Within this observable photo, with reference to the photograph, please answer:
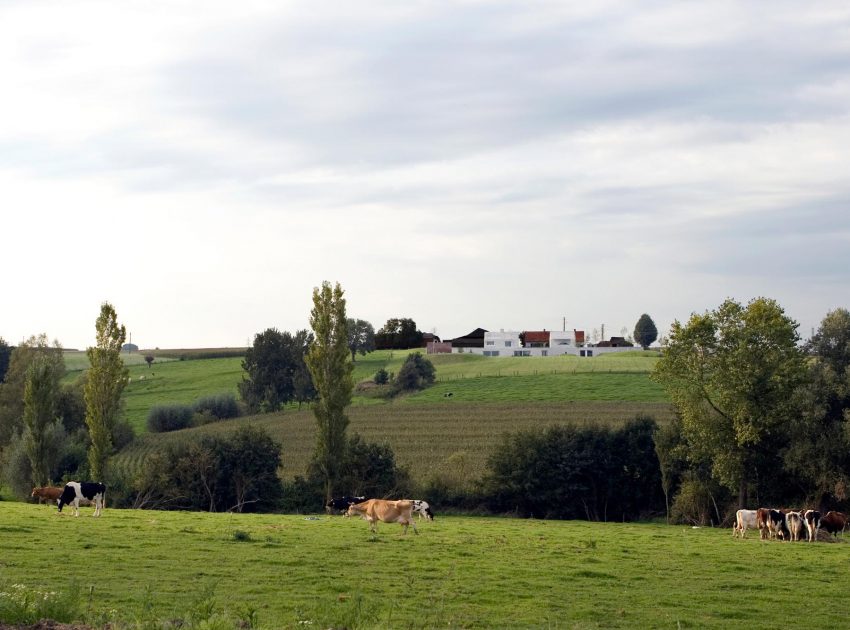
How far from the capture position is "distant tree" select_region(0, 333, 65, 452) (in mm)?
87194

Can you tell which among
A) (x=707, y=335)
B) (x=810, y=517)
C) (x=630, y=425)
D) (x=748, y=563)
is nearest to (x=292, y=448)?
(x=630, y=425)

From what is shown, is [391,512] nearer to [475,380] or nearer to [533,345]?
[475,380]

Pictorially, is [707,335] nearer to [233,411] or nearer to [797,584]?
[797,584]

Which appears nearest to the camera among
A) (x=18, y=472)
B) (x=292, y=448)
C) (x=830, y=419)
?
(x=830, y=419)

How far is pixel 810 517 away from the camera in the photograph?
1284 inches

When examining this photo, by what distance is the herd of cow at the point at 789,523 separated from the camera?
32.7 meters

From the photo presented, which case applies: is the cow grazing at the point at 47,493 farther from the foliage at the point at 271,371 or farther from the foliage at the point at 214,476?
the foliage at the point at 271,371

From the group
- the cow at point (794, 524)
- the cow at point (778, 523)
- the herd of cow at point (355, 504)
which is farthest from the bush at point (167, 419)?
the cow at point (794, 524)

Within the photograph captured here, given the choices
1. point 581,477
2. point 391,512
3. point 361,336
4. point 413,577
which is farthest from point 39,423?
point 361,336

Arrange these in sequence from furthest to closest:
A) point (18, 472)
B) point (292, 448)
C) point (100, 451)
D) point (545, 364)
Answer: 1. point (545, 364)
2. point (292, 448)
3. point (18, 472)
4. point (100, 451)

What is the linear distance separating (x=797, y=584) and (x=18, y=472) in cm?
5262

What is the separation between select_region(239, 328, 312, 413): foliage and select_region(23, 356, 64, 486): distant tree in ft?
167

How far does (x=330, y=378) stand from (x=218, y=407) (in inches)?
2121

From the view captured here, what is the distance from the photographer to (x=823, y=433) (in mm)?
46250
